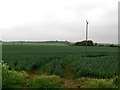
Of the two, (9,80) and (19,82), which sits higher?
(9,80)

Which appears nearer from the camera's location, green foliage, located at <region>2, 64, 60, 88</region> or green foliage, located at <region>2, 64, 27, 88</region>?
green foliage, located at <region>2, 64, 60, 88</region>

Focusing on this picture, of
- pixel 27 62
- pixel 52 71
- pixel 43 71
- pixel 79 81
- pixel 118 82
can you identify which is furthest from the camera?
pixel 27 62

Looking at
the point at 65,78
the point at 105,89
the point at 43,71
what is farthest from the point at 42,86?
the point at 43,71

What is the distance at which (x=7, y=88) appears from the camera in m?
11.7

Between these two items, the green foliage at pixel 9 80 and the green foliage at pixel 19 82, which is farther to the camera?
the green foliage at pixel 9 80

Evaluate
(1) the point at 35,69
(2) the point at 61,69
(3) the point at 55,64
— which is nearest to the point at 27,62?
(1) the point at 35,69

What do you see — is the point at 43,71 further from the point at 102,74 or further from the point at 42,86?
the point at 42,86

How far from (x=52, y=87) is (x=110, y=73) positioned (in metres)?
5.70

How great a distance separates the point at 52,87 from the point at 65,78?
5.37 metres

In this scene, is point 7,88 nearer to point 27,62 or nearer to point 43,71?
point 43,71

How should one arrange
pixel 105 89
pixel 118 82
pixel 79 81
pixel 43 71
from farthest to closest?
1. pixel 43 71
2. pixel 79 81
3. pixel 118 82
4. pixel 105 89

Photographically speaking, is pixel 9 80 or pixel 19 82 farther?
pixel 19 82

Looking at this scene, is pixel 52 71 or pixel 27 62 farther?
pixel 27 62

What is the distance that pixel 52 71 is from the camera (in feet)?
59.0
